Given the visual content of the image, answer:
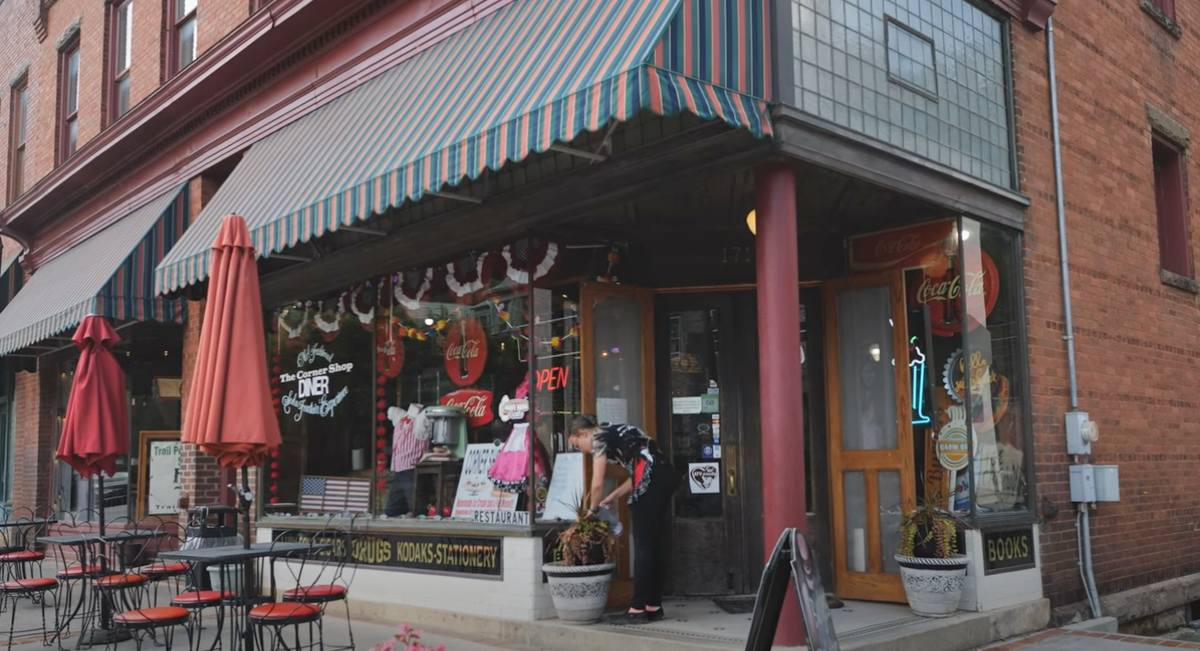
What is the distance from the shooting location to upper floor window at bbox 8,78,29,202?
19.4 meters

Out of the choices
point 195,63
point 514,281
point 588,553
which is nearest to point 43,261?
point 195,63

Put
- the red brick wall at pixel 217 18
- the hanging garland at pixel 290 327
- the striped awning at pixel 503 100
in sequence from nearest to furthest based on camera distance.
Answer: the striped awning at pixel 503 100, the hanging garland at pixel 290 327, the red brick wall at pixel 217 18

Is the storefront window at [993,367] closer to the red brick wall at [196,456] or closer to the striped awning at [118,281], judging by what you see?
the red brick wall at [196,456]

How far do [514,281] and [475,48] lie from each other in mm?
1929

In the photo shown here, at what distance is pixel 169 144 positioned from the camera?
1345 cm

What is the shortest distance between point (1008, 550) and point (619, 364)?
11.4 ft

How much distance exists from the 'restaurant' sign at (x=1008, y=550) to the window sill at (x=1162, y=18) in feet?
20.8

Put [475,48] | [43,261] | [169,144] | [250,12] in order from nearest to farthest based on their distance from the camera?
[475,48], [250,12], [169,144], [43,261]

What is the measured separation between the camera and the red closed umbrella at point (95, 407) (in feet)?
30.9

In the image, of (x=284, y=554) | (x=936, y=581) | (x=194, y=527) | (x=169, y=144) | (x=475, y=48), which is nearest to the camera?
(x=284, y=554)

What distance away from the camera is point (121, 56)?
1523cm

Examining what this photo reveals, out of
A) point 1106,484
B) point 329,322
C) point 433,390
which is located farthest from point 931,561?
point 329,322

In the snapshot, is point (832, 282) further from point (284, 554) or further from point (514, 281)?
point (284, 554)

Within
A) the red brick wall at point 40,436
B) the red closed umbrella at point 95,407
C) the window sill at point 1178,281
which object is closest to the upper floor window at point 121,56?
the red brick wall at point 40,436
